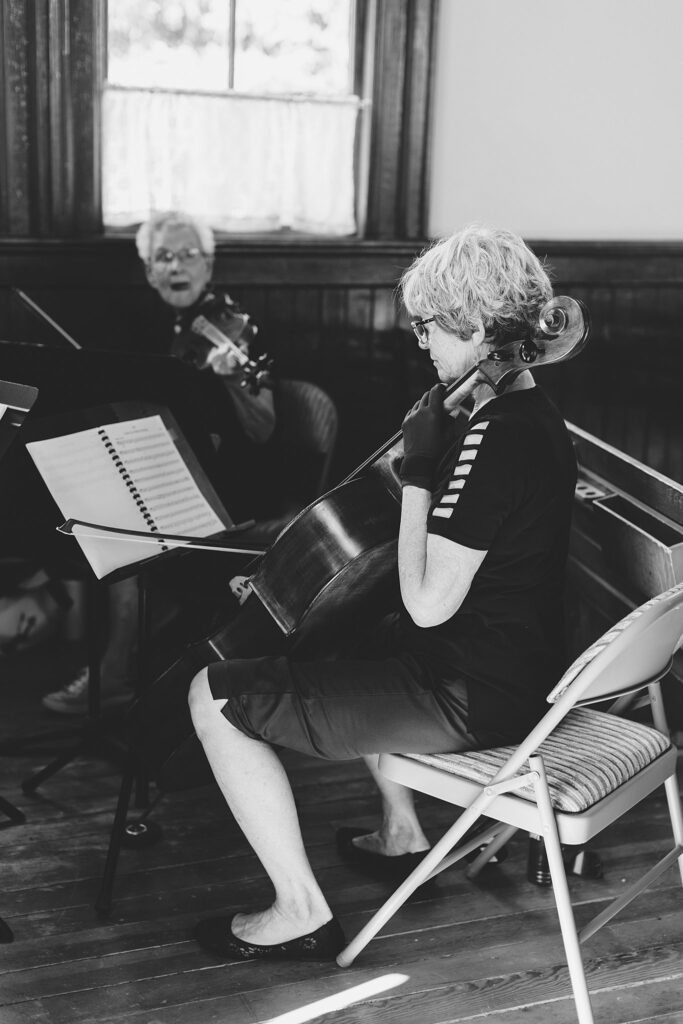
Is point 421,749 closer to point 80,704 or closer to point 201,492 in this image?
point 201,492

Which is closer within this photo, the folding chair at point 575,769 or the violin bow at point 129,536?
the folding chair at point 575,769

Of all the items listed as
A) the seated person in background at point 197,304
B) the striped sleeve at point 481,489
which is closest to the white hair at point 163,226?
the seated person in background at point 197,304

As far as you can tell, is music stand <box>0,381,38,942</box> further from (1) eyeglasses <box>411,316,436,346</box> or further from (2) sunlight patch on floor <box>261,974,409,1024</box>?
(1) eyeglasses <box>411,316,436,346</box>

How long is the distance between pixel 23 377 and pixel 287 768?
123 centimetres

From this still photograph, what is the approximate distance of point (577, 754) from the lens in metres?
2.00

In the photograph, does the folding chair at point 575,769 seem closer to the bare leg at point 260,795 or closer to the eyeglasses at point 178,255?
the bare leg at point 260,795

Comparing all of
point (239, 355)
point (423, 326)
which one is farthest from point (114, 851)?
point (239, 355)

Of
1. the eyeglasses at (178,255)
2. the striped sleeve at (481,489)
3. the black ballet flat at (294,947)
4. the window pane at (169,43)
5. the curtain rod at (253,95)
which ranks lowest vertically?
the black ballet flat at (294,947)

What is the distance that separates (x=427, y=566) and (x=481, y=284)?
503 mm

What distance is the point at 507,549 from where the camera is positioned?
197cm

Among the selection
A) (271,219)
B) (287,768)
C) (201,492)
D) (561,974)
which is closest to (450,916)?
(561,974)

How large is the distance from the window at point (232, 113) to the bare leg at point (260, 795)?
2.36 metres

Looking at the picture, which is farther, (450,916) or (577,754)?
(450,916)

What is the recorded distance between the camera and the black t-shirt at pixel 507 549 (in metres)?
1.92
